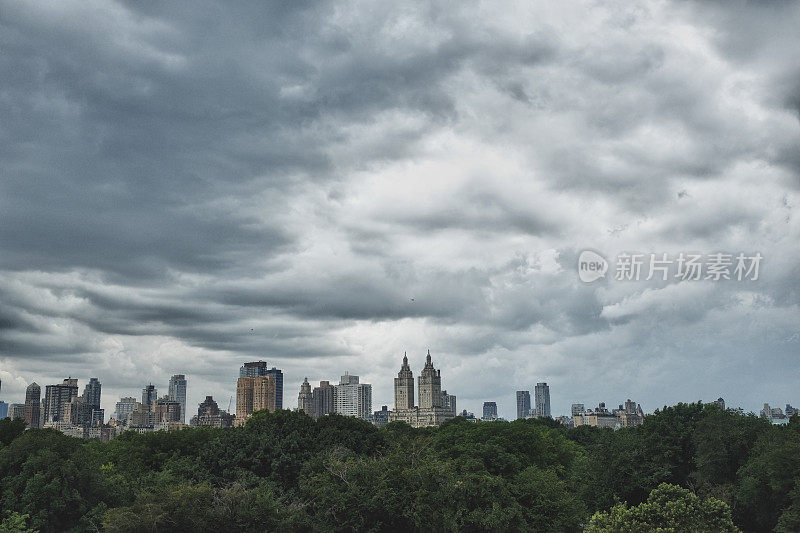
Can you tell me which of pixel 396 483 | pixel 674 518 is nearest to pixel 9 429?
pixel 396 483

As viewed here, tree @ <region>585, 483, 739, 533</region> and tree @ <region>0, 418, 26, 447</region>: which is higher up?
tree @ <region>0, 418, 26, 447</region>

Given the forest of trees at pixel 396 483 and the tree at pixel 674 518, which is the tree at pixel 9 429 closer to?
the forest of trees at pixel 396 483

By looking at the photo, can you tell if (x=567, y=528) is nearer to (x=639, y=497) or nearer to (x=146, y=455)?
(x=639, y=497)

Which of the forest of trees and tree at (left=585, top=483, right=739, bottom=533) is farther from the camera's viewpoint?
the forest of trees

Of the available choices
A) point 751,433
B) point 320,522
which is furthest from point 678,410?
point 320,522

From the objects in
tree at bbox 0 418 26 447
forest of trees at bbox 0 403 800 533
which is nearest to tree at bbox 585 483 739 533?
forest of trees at bbox 0 403 800 533

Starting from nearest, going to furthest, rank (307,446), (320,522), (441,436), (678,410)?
(320,522)
(307,446)
(678,410)
(441,436)

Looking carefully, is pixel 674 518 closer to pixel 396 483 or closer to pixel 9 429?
pixel 396 483

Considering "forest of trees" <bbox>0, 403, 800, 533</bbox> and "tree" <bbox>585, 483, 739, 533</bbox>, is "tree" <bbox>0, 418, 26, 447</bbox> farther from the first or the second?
"tree" <bbox>585, 483, 739, 533</bbox>
